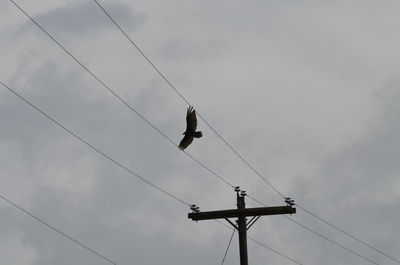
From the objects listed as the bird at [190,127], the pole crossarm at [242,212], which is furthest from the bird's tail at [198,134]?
the pole crossarm at [242,212]

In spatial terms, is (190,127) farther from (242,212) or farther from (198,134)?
(242,212)

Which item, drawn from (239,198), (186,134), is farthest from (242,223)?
(186,134)

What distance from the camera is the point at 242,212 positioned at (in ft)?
80.1

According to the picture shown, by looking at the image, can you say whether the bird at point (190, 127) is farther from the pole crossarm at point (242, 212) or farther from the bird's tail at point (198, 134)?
the pole crossarm at point (242, 212)

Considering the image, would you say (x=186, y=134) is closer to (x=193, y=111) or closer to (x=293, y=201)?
(x=193, y=111)

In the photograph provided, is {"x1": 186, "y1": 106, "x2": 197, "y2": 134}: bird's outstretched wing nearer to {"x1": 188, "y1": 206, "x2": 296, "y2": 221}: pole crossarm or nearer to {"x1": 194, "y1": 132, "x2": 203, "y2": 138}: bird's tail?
{"x1": 194, "y1": 132, "x2": 203, "y2": 138}: bird's tail

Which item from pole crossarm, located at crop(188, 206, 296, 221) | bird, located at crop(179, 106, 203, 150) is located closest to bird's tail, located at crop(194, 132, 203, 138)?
bird, located at crop(179, 106, 203, 150)

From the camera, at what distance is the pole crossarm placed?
80.1ft

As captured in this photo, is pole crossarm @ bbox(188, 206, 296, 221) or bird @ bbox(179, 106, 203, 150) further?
pole crossarm @ bbox(188, 206, 296, 221)

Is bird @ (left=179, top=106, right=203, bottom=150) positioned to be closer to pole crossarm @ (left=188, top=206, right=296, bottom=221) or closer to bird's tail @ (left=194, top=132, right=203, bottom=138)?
bird's tail @ (left=194, top=132, right=203, bottom=138)

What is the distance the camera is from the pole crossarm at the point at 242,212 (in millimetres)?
24422

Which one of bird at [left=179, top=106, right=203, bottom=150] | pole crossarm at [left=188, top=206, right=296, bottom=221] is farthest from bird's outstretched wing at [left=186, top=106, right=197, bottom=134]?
pole crossarm at [left=188, top=206, right=296, bottom=221]

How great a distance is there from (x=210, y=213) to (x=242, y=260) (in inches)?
69.7

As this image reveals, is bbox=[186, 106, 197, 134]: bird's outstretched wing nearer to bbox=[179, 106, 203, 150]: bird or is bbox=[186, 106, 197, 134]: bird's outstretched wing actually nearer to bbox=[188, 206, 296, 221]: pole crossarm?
bbox=[179, 106, 203, 150]: bird
